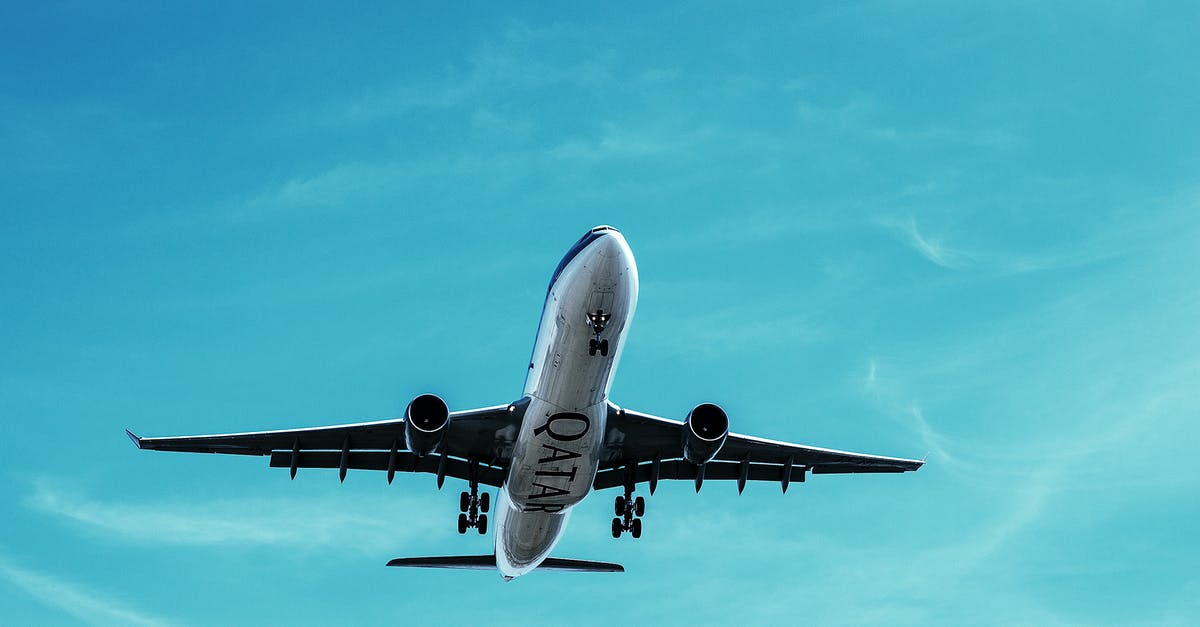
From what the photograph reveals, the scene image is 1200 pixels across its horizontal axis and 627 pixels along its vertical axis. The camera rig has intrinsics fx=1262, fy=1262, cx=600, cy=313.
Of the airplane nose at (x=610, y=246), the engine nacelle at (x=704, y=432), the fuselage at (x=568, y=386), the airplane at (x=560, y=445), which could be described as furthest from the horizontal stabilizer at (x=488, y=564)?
the airplane nose at (x=610, y=246)

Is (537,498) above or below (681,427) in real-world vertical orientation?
below

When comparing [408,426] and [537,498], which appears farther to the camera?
[537,498]

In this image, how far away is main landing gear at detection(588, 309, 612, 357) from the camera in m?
25.0

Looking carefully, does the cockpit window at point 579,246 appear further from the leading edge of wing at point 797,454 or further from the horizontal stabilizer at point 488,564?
the horizontal stabilizer at point 488,564

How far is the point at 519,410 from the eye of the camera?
93.8 feet

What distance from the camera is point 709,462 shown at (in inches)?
1326

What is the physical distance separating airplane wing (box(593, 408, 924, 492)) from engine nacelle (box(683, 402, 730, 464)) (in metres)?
1.49

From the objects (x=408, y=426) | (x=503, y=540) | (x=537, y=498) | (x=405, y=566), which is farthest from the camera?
(x=405, y=566)

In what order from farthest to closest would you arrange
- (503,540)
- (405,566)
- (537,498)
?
(405,566)
(503,540)
(537,498)

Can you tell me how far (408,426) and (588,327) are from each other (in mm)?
4747

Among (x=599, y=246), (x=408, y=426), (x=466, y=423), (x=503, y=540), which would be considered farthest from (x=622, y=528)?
(x=599, y=246)

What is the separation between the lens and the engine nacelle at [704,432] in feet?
92.6

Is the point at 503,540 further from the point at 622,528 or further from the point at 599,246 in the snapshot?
the point at 599,246

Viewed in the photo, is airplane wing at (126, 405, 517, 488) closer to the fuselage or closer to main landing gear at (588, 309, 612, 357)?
the fuselage
